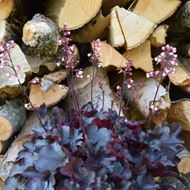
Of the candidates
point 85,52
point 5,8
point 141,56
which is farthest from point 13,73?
point 141,56

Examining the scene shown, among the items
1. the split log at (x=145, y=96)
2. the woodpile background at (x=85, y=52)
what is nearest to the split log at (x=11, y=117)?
the woodpile background at (x=85, y=52)

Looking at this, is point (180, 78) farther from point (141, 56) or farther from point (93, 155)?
point (93, 155)

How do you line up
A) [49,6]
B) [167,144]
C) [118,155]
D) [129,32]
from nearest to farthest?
[118,155] → [167,144] → [129,32] → [49,6]

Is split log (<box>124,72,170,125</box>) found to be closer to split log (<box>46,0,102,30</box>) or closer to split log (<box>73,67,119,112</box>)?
split log (<box>73,67,119,112</box>)

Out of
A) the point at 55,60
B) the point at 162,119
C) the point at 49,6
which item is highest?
the point at 49,6

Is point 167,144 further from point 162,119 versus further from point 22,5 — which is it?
point 22,5

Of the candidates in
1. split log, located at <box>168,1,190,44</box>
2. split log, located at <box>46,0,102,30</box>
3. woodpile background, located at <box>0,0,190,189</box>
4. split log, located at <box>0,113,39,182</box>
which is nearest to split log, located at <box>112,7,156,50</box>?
woodpile background, located at <box>0,0,190,189</box>

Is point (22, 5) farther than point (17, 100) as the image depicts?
Yes

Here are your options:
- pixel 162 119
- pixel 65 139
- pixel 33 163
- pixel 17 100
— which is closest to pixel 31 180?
pixel 33 163
